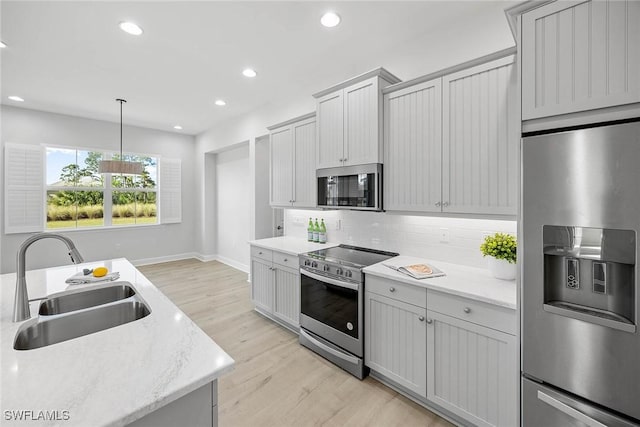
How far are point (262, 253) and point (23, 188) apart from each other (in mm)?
4531

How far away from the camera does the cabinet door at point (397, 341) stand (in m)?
1.89

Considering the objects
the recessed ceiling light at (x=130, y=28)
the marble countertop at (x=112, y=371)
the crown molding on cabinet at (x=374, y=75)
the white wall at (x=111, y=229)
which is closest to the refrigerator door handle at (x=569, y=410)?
the marble countertop at (x=112, y=371)

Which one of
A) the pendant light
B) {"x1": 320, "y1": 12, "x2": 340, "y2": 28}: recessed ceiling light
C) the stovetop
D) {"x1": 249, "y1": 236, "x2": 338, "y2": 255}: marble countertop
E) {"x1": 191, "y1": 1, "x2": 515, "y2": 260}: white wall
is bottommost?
the stovetop

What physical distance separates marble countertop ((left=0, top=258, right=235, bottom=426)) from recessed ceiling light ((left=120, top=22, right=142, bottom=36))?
8.12 feet

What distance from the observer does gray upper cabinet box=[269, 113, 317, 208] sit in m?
3.10

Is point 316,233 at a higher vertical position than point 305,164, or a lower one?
lower

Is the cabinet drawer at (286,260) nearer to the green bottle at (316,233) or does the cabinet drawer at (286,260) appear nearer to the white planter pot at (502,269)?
the green bottle at (316,233)

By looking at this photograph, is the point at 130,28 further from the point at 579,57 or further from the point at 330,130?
the point at 579,57

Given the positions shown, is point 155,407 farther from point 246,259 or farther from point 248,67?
point 246,259

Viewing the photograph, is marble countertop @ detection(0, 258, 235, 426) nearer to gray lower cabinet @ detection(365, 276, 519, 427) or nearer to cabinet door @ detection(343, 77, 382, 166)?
gray lower cabinet @ detection(365, 276, 519, 427)

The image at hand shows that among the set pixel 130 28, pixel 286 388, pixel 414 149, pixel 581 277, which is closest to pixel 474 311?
pixel 581 277

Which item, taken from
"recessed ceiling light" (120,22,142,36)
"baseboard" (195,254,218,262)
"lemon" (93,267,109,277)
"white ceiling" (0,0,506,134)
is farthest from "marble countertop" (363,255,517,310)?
"baseboard" (195,254,218,262)

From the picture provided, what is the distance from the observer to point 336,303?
7.83 feet

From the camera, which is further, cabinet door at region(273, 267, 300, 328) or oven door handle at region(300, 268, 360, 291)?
cabinet door at region(273, 267, 300, 328)
